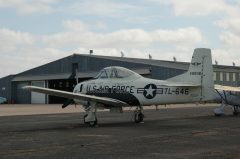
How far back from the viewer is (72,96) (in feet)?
65.8

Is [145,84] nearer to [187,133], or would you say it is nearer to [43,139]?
[187,133]

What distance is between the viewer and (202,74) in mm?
20297

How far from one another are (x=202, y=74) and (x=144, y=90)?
284 centimetres

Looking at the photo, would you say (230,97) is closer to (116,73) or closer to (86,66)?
(116,73)

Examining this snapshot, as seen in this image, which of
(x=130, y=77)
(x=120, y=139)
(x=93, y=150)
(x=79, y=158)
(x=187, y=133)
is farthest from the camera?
(x=130, y=77)

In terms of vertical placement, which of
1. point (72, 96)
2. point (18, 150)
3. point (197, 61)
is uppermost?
point (197, 61)

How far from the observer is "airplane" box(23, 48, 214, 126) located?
20.0 m

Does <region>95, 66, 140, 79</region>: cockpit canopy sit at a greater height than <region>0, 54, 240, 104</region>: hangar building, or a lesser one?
lesser

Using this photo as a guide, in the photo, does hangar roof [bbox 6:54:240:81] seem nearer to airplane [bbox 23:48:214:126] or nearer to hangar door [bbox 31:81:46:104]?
hangar door [bbox 31:81:46:104]

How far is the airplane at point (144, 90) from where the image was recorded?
20.0 meters

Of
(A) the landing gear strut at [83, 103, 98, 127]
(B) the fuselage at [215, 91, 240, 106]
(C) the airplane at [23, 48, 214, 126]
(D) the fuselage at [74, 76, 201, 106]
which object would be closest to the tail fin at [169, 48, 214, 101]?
(C) the airplane at [23, 48, 214, 126]

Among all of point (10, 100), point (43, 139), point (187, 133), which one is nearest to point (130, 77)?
point (187, 133)

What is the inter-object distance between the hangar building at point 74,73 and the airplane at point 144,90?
39.8 meters

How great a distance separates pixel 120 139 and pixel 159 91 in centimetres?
603
